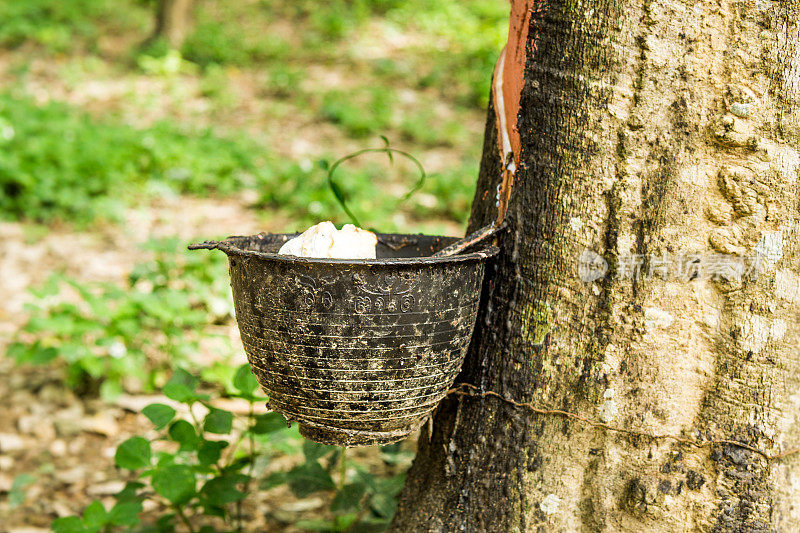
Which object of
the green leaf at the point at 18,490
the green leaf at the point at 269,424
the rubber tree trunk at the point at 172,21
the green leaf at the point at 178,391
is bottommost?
the green leaf at the point at 18,490

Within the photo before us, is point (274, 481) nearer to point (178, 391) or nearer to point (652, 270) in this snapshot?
point (178, 391)

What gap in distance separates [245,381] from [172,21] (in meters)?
8.92

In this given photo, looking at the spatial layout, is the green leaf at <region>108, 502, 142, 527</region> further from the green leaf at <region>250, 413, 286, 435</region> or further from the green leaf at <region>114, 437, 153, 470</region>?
the green leaf at <region>250, 413, 286, 435</region>

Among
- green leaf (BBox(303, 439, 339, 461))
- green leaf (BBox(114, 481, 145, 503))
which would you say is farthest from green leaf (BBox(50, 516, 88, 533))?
green leaf (BBox(303, 439, 339, 461))

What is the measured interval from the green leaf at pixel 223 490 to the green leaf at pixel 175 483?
42mm

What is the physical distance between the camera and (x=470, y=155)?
21.4 feet

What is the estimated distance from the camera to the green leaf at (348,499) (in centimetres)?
189

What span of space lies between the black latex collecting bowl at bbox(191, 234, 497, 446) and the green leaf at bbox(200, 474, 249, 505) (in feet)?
1.52

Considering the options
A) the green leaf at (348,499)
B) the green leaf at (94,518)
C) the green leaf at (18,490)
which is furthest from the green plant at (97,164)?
the green leaf at (348,499)

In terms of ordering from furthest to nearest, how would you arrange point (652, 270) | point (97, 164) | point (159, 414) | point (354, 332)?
1. point (97, 164)
2. point (159, 414)
3. point (652, 270)
4. point (354, 332)

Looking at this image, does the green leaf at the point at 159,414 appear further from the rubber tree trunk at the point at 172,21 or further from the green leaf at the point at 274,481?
the rubber tree trunk at the point at 172,21

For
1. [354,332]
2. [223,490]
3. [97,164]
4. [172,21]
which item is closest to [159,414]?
[223,490]

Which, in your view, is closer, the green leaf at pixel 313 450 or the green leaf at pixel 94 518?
the green leaf at pixel 94 518

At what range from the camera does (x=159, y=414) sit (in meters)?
1.73
